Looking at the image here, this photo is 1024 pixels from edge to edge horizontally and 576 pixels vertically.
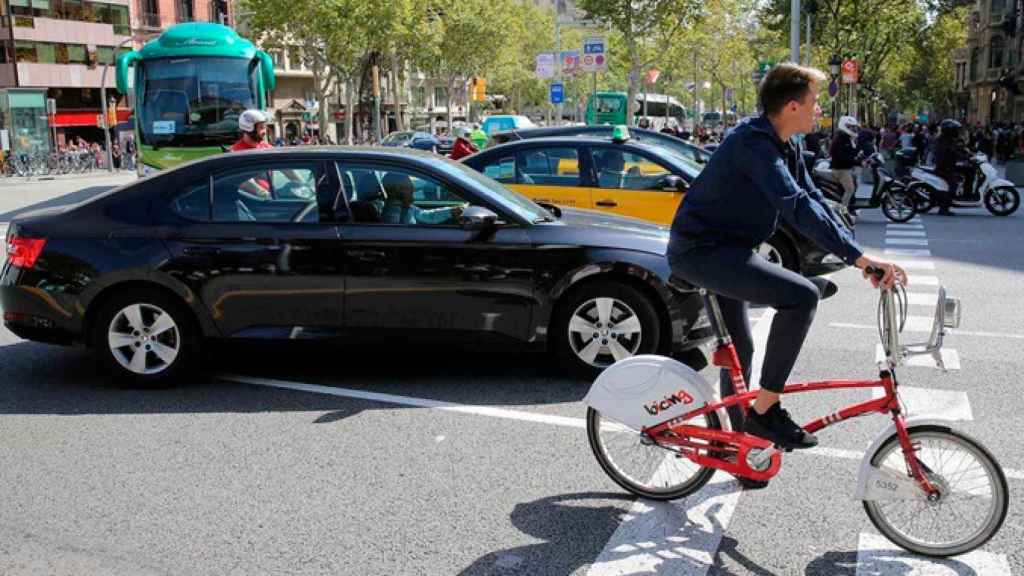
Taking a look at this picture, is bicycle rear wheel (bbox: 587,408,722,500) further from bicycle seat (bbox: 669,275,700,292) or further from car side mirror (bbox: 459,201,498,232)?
car side mirror (bbox: 459,201,498,232)

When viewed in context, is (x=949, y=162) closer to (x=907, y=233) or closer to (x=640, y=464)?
(x=907, y=233)

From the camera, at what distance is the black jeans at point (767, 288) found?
4.09 m

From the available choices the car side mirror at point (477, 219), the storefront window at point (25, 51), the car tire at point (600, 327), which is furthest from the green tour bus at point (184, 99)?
the storefront window at point (25, 51)

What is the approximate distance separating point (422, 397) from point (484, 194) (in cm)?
132

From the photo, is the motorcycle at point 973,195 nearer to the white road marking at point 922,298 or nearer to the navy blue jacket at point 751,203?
the white road marking at point 922,298

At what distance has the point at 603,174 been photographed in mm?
10641

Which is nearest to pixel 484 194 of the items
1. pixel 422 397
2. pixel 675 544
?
pixel 422 397

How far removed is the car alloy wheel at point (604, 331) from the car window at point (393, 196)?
1.03 m

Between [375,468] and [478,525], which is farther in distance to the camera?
[375,468]

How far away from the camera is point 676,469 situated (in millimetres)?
4660

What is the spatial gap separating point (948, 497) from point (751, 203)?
131 cm

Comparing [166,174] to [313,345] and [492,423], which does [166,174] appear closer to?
[313,345]

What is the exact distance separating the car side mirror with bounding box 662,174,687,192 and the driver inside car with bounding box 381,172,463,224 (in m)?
4.14

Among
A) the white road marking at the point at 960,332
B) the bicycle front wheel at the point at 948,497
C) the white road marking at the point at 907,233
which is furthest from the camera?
the white road marking at the point at 907,233
